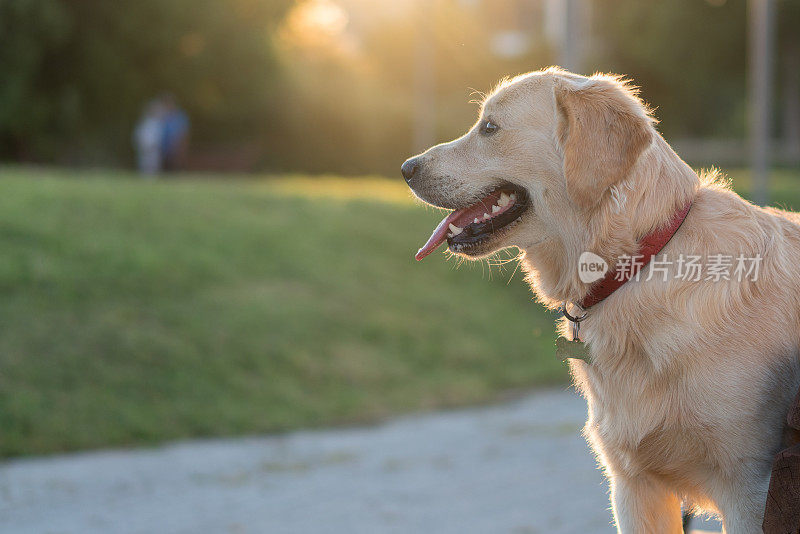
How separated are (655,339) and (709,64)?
125 feet

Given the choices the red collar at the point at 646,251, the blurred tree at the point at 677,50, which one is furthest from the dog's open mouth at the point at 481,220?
the blurred tree at the point at 677,50

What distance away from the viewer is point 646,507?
3.25 m

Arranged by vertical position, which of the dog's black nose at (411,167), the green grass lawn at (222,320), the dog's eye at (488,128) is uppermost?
the dog's eye at (488,128)

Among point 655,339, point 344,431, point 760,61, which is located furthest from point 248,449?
point 760,61

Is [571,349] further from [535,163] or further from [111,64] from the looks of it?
[111,64]

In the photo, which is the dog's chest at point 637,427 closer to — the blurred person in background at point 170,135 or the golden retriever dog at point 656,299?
the golden retriever dog at point 656,299

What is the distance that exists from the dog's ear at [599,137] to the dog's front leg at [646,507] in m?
1.03

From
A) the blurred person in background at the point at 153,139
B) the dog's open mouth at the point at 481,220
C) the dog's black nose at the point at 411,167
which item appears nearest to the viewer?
the dog's open mouth at the point at 481,220

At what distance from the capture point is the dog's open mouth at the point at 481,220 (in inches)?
134

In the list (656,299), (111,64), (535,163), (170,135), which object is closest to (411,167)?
(535,163)

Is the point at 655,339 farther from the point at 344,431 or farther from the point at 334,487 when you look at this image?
the point at 344,431

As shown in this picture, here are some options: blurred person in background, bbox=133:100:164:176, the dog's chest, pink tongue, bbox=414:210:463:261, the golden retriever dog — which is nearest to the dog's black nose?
pink tongue, bbox=414:210:463:261

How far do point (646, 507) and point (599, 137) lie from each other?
4.40ft

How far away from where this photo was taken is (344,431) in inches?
336
